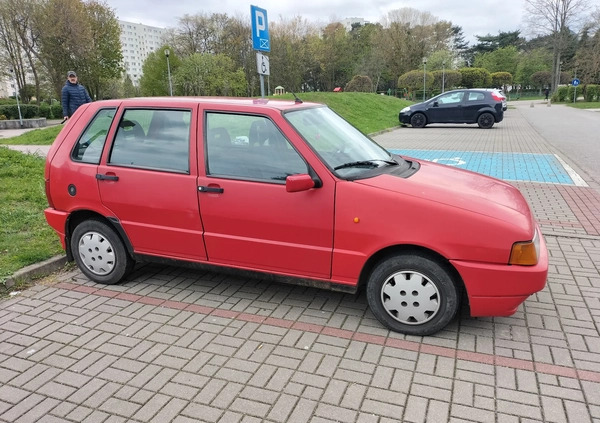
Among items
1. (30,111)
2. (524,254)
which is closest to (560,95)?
(30,111)

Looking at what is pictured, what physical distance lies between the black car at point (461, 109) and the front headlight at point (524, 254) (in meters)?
17.8

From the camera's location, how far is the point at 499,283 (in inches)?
124

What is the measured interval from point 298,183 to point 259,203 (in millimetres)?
447

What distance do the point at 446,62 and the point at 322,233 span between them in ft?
203

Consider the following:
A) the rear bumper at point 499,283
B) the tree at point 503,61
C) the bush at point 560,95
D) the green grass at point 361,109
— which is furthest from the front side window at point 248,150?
the tree at point 503,61

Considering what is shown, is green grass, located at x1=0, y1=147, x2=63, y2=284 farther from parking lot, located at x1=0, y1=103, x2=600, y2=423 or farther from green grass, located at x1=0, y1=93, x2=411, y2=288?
parking lot, located at x1=0, y1=103, x2=600, y2=423

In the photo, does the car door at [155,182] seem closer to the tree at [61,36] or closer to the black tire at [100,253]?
the black tire at [100,253]

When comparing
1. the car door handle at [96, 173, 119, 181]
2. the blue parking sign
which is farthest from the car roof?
the blue parking sign

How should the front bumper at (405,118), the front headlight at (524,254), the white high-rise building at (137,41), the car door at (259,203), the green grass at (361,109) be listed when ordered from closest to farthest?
the front headlight at (524,254) → the car door at (259,203) → the green grass at (361,109) → the front bumper at (405,118) → the white high-rise building at (137,41)

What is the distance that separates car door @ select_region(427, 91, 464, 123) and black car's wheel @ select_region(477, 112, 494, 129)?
811 millimetres

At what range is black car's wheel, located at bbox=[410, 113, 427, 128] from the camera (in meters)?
20.6

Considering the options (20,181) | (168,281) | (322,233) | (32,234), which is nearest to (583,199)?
(322,233)

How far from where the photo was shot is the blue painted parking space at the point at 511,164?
366 inches

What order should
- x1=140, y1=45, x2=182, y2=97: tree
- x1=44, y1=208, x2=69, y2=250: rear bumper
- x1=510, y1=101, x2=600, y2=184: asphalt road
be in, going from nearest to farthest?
x1=44, y1=208, x2=69, y2=250: rear bumper < x1=510, y1=101, x2=600, y2=184: asphalt road < x1=140, y1=45, x2=182, y2=97: tree
